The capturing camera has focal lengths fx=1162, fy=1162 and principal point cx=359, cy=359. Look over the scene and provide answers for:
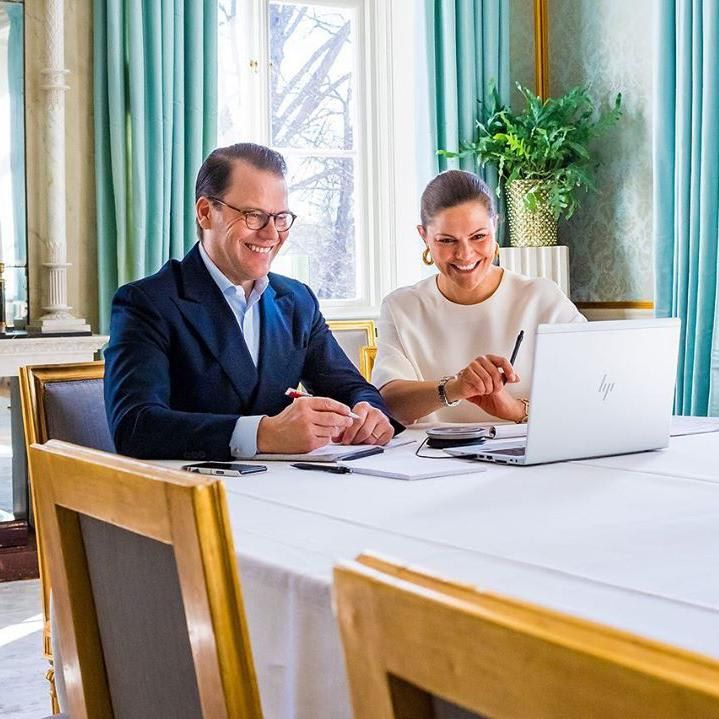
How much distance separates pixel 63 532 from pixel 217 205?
144 cm

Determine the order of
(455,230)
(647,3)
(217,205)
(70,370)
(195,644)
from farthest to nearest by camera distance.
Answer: (647,3) < (455,230) < (217,205) < (70,370) < (195,644)

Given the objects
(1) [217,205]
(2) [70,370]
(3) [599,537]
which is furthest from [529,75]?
(3) [599,537]

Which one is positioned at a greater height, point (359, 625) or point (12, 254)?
point (12, 254)

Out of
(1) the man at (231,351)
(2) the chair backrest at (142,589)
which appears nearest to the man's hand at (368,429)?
(1) the man at (231,351)

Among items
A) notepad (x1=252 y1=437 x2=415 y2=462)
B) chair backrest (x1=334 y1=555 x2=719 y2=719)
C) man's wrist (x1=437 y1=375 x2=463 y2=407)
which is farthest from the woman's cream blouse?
chair backrest (x1=334 y1=555 x2=719 y2=719)

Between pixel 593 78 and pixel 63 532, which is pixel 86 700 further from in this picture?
pixel 593 78

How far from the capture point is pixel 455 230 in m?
2.80

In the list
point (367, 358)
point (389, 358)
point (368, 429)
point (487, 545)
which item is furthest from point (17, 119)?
point (487, 545)

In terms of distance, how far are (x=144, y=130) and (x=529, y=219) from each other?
1621mm

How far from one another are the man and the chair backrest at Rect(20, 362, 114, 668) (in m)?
0.06

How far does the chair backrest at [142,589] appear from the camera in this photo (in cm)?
83

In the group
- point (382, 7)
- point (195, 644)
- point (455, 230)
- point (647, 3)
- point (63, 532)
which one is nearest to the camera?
point (195, 644)

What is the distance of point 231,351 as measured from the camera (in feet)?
7.60

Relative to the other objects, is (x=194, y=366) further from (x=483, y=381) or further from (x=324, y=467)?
(x=483, y=381)
